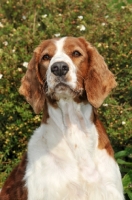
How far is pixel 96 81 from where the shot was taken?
Result: 4230 millimetres

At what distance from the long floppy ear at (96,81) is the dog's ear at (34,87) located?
0.43m

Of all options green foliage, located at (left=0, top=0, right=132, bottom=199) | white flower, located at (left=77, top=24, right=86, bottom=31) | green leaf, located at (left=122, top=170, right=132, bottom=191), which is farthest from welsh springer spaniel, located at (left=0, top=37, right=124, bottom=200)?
white flower, located at (left=77, top=24, right=86, bottom=31)


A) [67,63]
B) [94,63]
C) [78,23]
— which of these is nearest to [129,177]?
[94,63]

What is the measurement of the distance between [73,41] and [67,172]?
1.19m

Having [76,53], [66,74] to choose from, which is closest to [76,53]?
[76,53]

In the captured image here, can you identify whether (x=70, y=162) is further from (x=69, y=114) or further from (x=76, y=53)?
(x=76, y=53)

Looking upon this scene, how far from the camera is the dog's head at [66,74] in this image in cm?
388

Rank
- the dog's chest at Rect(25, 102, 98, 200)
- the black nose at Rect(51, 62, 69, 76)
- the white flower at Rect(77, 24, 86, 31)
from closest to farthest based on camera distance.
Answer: the black nose at Rect(51, 62, 69, 76)
the dog's chest at Rect(25, 102, 98, 200)
the white flower at Rect(77, 24, 86, 31)

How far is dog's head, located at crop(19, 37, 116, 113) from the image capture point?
3.88 metres

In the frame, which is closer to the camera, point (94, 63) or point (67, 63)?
point (67, 63)

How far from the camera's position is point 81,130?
4.22 m

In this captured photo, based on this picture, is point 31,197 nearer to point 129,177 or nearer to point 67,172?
point 67,172

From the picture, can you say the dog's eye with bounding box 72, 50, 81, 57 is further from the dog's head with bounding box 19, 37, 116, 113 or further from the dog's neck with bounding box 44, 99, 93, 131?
the dog's neck with bounding box 44, 99, 93, 131

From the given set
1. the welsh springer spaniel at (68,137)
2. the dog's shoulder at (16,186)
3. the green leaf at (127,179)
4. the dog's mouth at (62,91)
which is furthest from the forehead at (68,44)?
the green leaf at (127,179)
